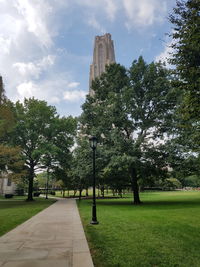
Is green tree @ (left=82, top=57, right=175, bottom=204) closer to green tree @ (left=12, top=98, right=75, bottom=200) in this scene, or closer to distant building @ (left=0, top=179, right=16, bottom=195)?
green tree @ (left=12, top=98, right=75, bottom=200)

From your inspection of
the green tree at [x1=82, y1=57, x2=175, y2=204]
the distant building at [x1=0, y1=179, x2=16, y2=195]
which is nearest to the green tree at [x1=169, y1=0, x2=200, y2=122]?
the green tree at [x1=82, y1=57, x2=175, y2=204]

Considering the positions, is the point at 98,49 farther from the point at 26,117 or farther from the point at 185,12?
the point at 185,12

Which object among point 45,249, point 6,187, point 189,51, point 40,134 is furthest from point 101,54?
point 45,249

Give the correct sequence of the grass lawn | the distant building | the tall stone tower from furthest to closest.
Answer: the tall stone tower, the distant building, the grass lawn

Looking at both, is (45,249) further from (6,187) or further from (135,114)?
(6,187)

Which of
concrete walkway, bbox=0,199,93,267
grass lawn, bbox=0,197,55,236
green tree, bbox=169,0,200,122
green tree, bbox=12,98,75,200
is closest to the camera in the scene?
concrete walkway, bbox=0,199,93,267

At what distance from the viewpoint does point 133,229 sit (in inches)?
321

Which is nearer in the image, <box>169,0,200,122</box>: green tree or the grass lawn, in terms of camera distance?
<box>169,0,200,122</box>: green tree

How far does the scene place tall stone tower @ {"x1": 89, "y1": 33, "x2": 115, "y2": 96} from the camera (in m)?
152

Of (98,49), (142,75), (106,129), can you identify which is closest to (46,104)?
(106,129)

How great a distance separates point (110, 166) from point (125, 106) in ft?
22.4

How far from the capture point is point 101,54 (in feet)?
520

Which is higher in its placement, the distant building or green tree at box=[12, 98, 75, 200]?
green tree at box=[12, 98, 75, 200]

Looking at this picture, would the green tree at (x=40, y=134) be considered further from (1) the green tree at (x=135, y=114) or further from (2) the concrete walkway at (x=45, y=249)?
(2) the concrete walkway at (x=45, y=249)
